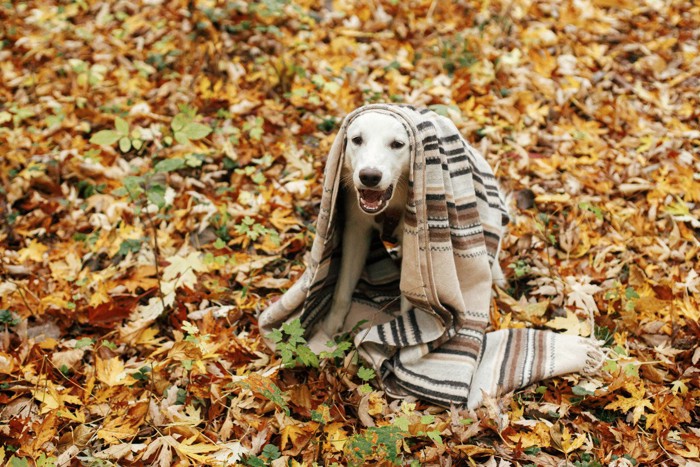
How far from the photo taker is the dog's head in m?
2.45

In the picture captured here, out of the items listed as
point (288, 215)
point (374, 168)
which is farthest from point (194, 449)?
point (288, 215)

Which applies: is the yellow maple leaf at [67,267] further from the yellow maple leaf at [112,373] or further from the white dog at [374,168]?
the white dog at [374,168]

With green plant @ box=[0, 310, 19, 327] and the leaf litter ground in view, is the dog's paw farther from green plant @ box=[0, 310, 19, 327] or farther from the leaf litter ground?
green plant @ box=[0, 310, 19, 327]

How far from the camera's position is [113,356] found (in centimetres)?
298

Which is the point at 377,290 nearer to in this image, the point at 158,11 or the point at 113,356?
the point at 113,356

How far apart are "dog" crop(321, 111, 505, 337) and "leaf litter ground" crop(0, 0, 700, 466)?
0.56 metres

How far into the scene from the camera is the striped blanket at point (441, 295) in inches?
104

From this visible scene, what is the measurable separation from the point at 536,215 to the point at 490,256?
0.96 metres

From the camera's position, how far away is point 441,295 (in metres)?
2.76

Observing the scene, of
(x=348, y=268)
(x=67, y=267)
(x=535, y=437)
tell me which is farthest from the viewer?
(x=67, y=267)

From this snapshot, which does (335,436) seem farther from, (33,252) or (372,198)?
(33,252)

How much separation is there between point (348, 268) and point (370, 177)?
0.74 metres

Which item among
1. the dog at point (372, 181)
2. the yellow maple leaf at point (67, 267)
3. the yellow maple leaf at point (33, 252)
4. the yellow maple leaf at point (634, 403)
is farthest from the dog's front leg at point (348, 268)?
the yellow maple leaf at point (33, 252)

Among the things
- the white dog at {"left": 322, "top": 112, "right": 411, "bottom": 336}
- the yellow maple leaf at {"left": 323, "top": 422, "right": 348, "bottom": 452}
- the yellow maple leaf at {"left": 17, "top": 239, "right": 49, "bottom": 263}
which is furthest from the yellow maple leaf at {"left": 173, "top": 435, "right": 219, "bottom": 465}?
the yellow maple leaf at {"left": 17, "top": 239, "right": 49, "bottom": 263}
